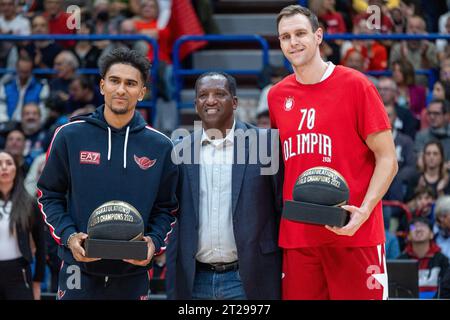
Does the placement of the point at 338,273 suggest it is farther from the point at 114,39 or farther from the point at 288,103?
the point at 114,39

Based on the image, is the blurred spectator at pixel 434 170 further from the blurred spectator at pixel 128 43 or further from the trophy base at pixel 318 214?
the trophy base at pixel 318 214

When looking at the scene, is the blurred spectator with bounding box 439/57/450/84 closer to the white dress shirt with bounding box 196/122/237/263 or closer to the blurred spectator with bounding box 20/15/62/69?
the blurred spectator with bounding box 20/15/62/69

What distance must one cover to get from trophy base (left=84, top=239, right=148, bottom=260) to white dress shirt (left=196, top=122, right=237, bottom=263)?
0.59m

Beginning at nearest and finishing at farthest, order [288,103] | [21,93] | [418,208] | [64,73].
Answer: [288,103] < [418,208] < [64,73] < [21,93]

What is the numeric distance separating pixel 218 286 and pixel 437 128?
16.7 ft

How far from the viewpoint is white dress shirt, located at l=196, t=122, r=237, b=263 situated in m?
5.52

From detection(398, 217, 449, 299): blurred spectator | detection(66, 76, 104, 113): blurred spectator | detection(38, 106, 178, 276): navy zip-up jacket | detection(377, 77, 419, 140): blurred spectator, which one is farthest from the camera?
detection(66, 76, 104, 113): blurred spectator

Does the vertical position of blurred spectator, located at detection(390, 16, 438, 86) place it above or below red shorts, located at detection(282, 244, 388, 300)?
above

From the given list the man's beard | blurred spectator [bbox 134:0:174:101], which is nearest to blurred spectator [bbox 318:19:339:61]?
blurred spectator [bbox 134:0:174:101]

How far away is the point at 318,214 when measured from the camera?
4977mm

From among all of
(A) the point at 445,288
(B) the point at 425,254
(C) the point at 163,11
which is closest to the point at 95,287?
(A) the point at 445,288

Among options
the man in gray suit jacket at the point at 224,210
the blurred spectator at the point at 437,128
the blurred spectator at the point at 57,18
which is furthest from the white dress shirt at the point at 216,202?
the blurred spectator at the point at 57,18

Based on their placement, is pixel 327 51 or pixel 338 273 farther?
pixel 327 51

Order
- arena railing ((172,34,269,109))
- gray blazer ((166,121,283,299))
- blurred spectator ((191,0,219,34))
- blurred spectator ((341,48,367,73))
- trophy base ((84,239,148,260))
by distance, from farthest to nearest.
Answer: blurred spectator ((191,0,219,34))
arena railing ((172,34,269,109))
blurred spectator ((341,48,367,73))
gray blazer ((166,121,283,299))
trophy base ((84,239,148,260))
